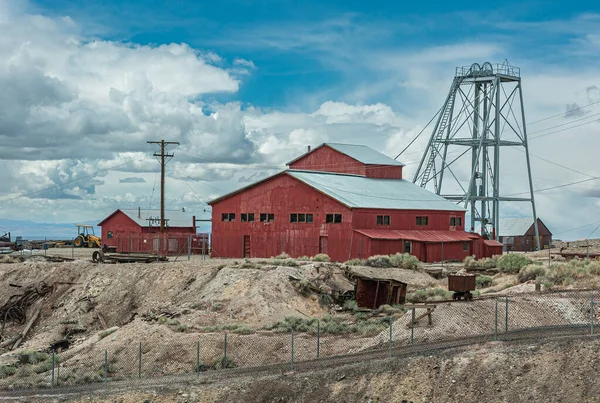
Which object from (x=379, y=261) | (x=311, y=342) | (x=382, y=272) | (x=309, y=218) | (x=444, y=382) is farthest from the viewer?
(x=309, y=218)

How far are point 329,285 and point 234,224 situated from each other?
24.8 m

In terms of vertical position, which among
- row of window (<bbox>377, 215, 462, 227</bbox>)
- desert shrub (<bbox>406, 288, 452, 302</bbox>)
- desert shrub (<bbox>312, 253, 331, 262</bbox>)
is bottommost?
desert shrub (<bbox>406, 288, 452, 302</bbox>)

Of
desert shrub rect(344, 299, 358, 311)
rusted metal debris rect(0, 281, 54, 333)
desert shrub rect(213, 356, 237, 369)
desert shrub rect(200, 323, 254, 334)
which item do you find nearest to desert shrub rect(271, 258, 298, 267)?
desert shrub rect(344, 299, 358, 311)

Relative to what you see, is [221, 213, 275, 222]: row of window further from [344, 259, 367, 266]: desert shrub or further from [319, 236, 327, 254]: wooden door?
[344, 259, 367, 266]: desert shrub

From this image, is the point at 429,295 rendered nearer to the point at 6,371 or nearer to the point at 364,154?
the point at 6,371

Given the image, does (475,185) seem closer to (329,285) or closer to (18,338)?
(329,285)

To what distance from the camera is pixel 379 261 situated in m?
56.1

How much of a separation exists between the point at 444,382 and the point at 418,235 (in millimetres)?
40813

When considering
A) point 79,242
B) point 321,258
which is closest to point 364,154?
point 321,258

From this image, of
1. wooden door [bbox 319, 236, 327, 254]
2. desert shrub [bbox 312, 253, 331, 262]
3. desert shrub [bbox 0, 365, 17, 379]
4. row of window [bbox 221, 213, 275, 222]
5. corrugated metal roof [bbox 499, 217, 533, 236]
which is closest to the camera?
desert shrub [bbox 0, 365, 17, 379]

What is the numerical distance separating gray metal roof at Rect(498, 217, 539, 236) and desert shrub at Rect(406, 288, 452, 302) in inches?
2455

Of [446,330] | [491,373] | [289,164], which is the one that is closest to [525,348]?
[491,373]

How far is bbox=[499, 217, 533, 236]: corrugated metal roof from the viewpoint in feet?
345

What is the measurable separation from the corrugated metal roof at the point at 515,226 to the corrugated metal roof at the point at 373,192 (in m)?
30.9
